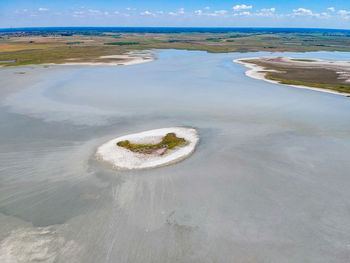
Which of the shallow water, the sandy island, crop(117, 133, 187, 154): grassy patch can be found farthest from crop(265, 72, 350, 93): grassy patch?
crop(117, 133, 187, 154): grassy patch

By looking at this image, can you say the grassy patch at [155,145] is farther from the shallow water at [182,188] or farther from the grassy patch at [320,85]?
the grassy patch at [320,85]

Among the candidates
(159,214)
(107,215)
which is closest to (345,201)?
(159,214)

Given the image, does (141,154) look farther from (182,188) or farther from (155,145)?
(182,188)

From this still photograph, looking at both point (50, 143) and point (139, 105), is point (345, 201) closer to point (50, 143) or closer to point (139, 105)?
point (50, 143)

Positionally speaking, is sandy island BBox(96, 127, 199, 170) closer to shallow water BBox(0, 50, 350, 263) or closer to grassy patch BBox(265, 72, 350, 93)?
shallow water BBox(0, 50, 350, 263)

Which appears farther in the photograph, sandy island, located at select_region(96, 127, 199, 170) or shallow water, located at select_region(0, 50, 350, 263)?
sandy island, located at select_region(96, 127, 199, 170)
